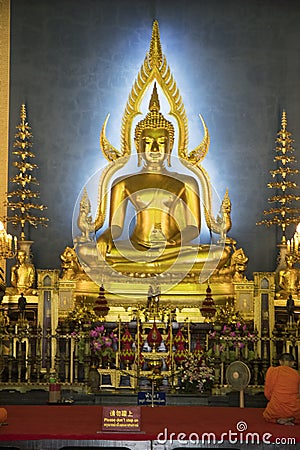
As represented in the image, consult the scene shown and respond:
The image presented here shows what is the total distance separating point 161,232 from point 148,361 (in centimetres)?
255

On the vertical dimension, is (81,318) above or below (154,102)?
below

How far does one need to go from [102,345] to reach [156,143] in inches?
139

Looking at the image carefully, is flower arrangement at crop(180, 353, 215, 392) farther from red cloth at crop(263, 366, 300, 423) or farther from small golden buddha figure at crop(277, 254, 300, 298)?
red cloth at crop(263, 366, 300, 423)

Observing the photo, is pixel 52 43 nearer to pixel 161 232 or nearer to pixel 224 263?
pixel 161 232

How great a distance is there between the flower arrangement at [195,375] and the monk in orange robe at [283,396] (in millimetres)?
2162

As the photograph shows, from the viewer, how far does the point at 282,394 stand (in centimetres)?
536

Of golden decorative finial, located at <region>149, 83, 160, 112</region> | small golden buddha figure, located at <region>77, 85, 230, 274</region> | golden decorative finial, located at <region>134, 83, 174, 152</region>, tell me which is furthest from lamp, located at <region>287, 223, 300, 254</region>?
golden decorative finial, located at <region>149, 83, 160, 112</region>

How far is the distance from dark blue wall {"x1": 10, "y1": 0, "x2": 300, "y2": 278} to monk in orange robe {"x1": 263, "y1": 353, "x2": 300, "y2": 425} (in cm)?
525

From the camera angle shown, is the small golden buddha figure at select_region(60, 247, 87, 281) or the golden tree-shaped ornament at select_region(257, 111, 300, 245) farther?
the golden tree-shaped ornament at select_region(257, 111, 300, 245)

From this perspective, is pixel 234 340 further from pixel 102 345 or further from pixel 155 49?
pixel 155 49

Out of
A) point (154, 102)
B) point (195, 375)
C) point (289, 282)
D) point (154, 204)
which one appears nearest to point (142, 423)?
point (195, 375)

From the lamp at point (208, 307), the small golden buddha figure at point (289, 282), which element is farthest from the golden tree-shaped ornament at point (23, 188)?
the small golden buddha figure at point (289, 282)

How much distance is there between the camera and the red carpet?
4727mm

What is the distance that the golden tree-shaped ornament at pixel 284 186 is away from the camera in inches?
390
